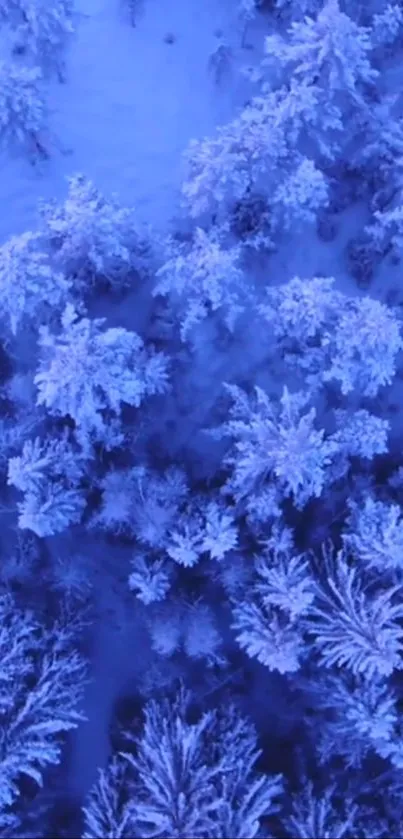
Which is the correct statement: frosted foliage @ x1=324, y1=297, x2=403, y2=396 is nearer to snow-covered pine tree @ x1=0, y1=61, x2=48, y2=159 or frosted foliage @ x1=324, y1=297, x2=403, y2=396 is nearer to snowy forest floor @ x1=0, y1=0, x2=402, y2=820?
snowy forest floor @ x1=0, y1=0, x2=402, y2=820

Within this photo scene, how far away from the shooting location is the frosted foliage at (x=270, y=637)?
11.6 meters

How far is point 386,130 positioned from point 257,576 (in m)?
8.67

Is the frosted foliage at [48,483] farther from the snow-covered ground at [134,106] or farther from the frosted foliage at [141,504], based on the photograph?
the snow-covered ground at [134,106]

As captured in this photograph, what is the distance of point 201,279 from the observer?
12922mm

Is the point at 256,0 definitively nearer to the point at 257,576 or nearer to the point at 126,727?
the point at 257,576

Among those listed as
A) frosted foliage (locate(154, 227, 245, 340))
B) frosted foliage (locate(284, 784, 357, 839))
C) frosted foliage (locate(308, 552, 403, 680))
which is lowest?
frosted foliage (locate(284, 784, 357, 839))

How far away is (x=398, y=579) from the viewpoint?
40.4 ft

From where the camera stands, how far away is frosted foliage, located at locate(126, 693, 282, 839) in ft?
35.4

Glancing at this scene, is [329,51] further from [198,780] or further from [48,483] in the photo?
[198,780]

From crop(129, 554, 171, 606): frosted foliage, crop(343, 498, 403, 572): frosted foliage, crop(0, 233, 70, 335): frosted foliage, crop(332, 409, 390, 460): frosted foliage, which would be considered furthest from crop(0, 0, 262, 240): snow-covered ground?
crop(343, 498, 403, 572): frosted foliage

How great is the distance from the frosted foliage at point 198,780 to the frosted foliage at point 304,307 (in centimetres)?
656

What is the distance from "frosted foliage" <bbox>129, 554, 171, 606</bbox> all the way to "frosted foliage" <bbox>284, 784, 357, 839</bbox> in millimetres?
3781

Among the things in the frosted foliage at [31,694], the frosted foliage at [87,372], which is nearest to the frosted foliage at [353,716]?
the frosted foliage at [31,694]

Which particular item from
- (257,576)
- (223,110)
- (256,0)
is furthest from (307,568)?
(256,0)
